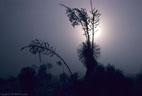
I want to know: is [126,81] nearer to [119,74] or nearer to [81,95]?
[119,74]

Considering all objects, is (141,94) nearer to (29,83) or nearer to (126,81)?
(126,81)

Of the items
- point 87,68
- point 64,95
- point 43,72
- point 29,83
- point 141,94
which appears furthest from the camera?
point 43,72

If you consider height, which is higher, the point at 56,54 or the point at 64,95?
the point at 56,54

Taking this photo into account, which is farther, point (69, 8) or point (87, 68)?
point (69, 8)

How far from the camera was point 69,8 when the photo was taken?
88.7ft

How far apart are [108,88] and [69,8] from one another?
11.2 meters

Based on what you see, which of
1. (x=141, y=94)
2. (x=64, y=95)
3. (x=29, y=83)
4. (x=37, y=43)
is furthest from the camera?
(x=29, y=83)

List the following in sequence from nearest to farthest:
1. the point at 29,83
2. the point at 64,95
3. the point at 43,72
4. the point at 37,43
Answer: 1. the point at 64,95
2. the point at 37,43
3. the point at 29,83
4. the point at 43,72

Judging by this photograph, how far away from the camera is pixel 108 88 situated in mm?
18500

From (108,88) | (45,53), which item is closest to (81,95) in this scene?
(108,88)

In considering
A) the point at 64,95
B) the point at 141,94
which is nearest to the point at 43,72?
the point at 64,95

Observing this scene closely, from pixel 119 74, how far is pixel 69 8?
403 inches

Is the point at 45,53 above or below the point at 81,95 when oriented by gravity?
above

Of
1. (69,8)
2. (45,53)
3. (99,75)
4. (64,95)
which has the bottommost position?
(64,95)
